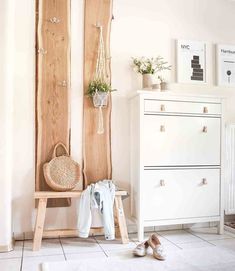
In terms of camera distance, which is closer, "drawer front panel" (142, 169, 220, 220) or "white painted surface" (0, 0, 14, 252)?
"white painted surface" (0, 0, 14, 252)

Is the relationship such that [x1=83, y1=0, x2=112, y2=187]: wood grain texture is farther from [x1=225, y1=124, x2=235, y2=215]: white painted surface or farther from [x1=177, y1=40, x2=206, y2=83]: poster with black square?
[x1=225, y1=124, x2=235, y2=215]: white painted surface

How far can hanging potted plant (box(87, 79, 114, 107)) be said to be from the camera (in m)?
2.89

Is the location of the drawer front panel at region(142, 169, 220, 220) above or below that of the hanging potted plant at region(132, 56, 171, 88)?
below

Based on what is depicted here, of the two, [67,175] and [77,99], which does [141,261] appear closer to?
[67,175]

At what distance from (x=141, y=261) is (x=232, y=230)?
4.06 ft

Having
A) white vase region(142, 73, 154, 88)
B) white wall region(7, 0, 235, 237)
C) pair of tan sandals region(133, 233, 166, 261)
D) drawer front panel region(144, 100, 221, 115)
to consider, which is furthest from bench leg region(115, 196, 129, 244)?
white vase region(142, 73, 154, 88)

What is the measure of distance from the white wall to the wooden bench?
8.7 inches

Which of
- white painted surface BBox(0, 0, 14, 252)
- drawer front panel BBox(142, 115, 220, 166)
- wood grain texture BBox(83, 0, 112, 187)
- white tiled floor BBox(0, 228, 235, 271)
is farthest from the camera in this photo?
wood grain texture BBox(83, 0, 112, 187)

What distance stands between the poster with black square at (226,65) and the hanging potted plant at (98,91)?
1.31 m

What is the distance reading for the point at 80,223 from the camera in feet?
8.63

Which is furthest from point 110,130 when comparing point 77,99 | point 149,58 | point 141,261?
point 141,261

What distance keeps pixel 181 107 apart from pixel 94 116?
2.73ft

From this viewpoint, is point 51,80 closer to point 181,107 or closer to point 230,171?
point 181,107

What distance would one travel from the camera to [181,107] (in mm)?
2883
